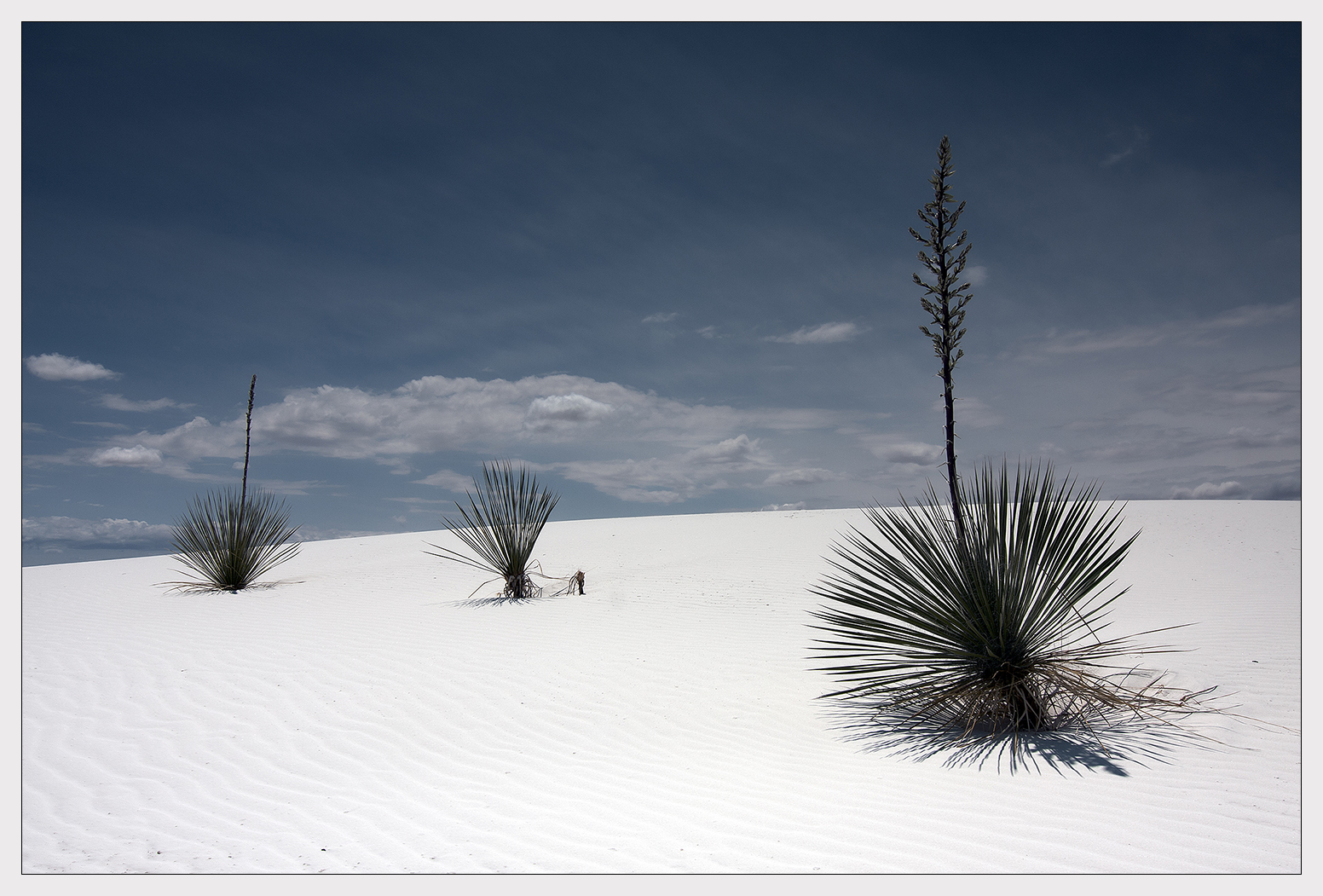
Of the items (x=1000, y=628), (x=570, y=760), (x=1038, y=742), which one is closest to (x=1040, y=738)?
(x=1038, y=742)

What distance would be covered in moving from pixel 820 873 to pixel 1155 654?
6.09m

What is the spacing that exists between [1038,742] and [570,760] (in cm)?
331

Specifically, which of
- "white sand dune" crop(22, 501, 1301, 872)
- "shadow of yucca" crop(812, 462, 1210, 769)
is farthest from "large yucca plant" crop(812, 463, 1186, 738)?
"white sand dune" crop(22, 501, 1301, 872)

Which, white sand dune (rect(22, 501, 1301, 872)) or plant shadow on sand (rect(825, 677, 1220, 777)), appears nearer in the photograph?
white sand dune (rect(22, 501, 1301, 872))

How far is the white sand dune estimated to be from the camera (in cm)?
341

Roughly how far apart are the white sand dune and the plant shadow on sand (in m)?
0.05

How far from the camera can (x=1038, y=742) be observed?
4688mm

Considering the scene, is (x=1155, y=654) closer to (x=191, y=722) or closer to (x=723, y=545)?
(x=191, y=722)

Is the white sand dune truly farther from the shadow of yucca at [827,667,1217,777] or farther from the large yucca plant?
the large yucca plant

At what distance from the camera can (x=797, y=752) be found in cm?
481

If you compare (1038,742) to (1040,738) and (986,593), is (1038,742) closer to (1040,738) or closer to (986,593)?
(1040,738)

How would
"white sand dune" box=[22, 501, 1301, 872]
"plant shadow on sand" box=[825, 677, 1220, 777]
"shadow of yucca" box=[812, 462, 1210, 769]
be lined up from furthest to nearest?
"shadow of yucca" box=[812, 462, 1210, 769] < "plant shadow on sand" box=[825, 677, 1220, 777] < "white sand dune" box=[22, 501, 1301, 872]

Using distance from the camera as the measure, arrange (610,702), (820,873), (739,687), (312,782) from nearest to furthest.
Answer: (820,873)
(312,782)
(610,702)
(739,687)

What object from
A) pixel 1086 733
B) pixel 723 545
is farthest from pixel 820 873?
pixel 723 545
